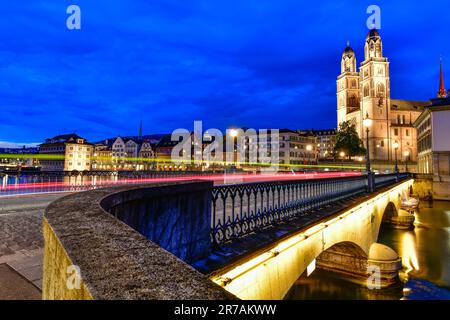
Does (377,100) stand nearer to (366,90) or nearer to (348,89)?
(366,90)

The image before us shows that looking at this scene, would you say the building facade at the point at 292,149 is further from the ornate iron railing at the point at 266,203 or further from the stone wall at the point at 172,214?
the stone wall at the point at 172,214

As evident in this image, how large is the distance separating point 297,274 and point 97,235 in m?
7.19

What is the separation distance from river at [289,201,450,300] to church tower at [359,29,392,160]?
80197 mm

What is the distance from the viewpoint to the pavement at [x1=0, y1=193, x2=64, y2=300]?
3752mm

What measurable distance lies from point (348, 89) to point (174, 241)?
12926cm

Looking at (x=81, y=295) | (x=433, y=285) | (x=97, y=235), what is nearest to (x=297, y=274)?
(x=97, y=235)

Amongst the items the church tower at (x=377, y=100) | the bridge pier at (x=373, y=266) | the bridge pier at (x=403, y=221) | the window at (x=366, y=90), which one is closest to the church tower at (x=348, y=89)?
the church tower at (x=377, y=100)

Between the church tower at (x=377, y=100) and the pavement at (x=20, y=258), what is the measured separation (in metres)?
109

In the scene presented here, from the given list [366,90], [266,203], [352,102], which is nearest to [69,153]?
[366,90]

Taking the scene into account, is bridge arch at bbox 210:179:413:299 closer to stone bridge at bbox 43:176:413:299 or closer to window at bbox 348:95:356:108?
stone bridge at bbox 43:176:413:299

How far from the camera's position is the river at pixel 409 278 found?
17.3 metres

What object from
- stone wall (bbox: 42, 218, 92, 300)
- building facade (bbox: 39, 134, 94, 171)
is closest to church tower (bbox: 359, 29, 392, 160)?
building facade (bbox: 39, 134, 94, 171)

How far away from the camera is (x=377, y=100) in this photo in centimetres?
10381

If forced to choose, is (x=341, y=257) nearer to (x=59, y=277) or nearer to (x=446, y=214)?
(x=59, y=277)
